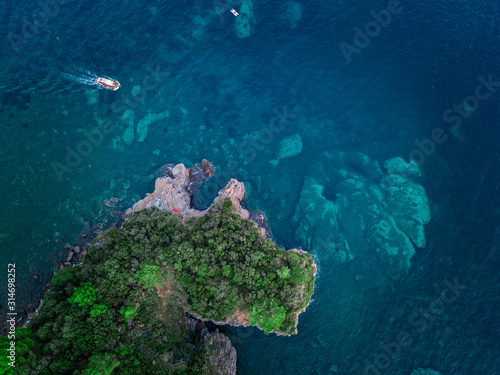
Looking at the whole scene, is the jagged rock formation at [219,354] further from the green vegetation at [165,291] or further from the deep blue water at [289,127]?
the deep blue water at [289,127]

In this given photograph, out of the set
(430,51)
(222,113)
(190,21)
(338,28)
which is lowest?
(222,113)

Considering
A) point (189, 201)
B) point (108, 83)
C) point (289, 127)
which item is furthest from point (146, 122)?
point (289, 127)

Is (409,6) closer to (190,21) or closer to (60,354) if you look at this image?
(190,21)

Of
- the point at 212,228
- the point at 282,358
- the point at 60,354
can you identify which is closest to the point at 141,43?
the point at 212,228

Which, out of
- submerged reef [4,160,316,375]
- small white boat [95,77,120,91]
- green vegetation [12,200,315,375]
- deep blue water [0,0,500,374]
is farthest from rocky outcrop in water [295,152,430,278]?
small white boat [95,77,120,91]

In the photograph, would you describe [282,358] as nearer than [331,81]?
Yes

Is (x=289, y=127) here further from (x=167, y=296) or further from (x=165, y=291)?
(x=167, y=296)
